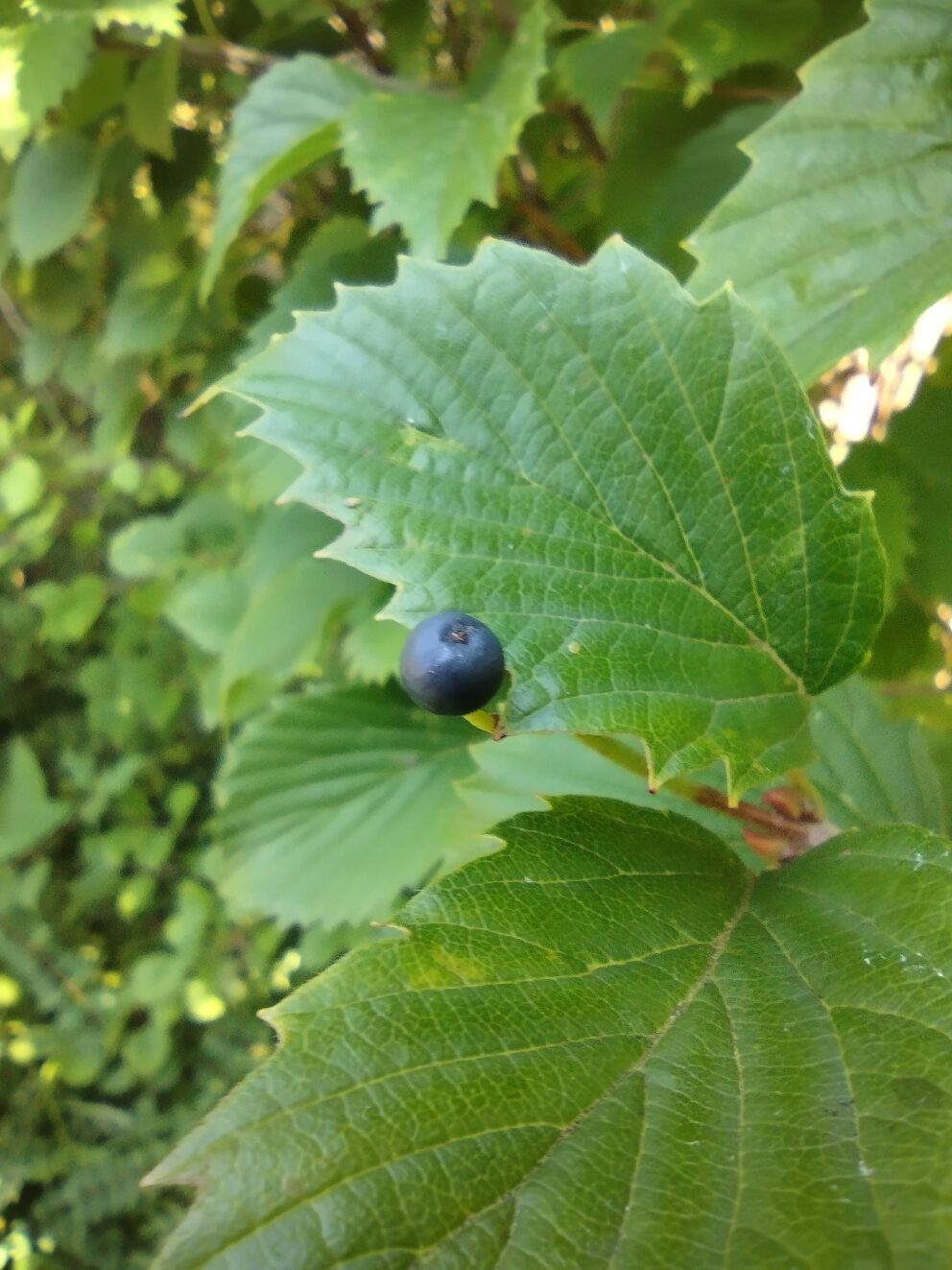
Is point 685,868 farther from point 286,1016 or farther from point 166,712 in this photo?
point 166,712

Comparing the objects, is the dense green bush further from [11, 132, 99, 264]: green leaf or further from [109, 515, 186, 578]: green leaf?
[109, 515, 186, 578]: green leaf

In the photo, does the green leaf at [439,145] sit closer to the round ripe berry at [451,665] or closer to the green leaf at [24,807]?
the round ripe berry at [451,665]

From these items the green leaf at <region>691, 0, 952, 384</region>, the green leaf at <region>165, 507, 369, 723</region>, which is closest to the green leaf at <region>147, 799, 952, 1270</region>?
the green leaf at <region>691, 0, 952, 384</region>

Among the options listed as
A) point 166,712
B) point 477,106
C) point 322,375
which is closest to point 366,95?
point 477,106

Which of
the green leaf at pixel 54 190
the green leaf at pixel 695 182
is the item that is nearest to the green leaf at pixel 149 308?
the green leaf at pixel 54 190

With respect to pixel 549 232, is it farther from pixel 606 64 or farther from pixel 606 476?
pixel 606 476

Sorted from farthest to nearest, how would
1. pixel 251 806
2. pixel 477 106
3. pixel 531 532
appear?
pixel 251 806, pixel 477 106, pixel 531 532
